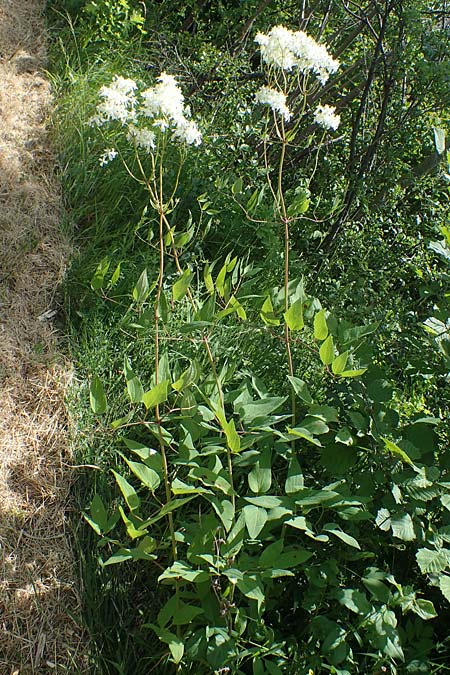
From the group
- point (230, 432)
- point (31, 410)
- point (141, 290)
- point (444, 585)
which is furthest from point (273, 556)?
point (31, 410)

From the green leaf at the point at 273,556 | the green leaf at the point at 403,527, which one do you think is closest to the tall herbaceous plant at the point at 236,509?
the green leaf at the point at 273,556

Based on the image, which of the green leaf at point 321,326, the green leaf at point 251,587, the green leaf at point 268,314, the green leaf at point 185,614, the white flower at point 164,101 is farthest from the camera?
the green leaf at point 268,314

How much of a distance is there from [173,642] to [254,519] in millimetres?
400

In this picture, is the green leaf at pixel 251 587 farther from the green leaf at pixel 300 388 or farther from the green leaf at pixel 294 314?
the green leaf at pixel 294 314

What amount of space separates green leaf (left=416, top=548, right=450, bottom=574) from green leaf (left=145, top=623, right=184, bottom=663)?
681mm

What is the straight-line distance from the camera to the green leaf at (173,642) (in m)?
2.04

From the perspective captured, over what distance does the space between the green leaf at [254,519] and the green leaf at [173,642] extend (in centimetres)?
35

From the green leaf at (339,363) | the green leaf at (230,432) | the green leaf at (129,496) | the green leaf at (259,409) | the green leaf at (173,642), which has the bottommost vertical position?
the green leaf at (173,642)

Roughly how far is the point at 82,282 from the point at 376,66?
6.31ft

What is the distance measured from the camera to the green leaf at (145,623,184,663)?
80.3 inches

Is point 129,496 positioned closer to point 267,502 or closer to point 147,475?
point 147,475

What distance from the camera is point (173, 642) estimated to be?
2.06m

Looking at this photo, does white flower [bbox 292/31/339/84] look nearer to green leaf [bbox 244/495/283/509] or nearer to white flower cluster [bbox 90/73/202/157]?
white flower cluster [bbox 90/73/202/157]

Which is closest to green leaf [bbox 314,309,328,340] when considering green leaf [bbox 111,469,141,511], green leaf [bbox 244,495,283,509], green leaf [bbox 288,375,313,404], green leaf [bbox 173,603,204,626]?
green leaf [bbox 288,375,313,404]
